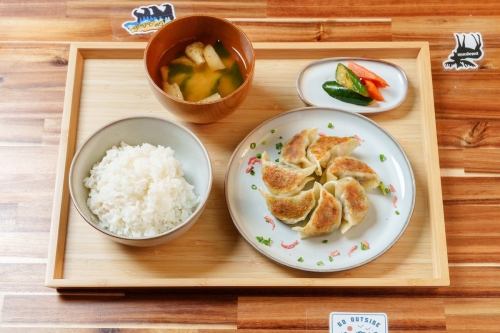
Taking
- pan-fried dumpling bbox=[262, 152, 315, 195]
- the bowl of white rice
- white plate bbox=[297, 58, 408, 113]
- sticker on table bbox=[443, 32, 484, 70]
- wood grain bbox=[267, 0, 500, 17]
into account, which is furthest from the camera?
wood grain bbox=[267, 0, 500, 17]

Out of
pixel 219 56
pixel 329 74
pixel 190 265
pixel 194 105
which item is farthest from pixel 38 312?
pixel 329 74

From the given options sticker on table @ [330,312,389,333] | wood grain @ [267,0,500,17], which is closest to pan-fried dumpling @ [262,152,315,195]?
sticker on table @ [330,312,389,333]

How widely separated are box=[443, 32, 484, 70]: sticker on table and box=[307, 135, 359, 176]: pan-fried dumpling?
0.63 meters

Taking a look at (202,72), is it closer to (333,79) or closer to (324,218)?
(333,79)

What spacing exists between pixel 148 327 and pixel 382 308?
783 millimetres

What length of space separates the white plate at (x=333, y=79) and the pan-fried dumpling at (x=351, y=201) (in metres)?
0.33

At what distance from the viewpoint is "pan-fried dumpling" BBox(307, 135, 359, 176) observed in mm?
2082

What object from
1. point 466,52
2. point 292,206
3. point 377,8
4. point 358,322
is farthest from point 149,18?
point 358,322

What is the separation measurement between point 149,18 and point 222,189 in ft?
2.83

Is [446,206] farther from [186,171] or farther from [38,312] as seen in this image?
[38,312]

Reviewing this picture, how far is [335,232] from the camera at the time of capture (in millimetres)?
2025

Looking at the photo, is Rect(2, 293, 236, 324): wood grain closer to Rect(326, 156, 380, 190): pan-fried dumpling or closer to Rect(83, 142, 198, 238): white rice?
Rect(83, 142, 198, 238): white rice

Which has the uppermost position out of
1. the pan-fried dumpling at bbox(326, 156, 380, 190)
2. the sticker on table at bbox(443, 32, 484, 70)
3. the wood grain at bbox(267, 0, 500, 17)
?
the wood grain at bbox(267, 0, 500, 17)

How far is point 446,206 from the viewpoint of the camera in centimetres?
218
